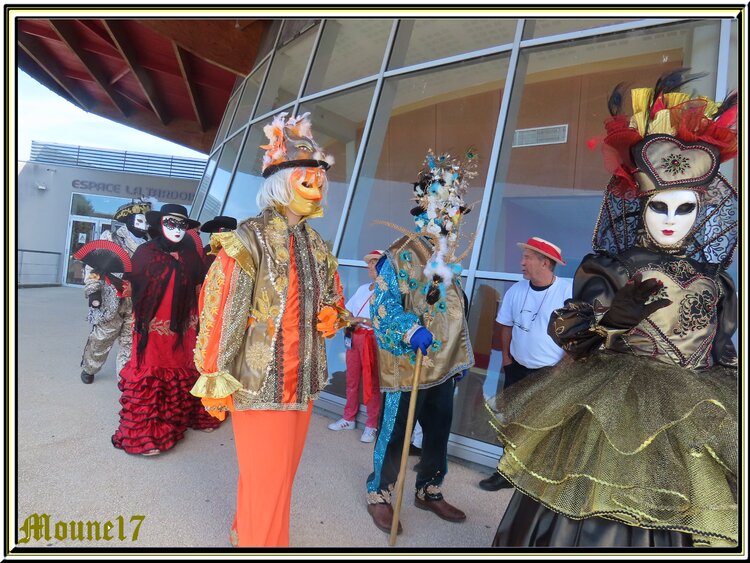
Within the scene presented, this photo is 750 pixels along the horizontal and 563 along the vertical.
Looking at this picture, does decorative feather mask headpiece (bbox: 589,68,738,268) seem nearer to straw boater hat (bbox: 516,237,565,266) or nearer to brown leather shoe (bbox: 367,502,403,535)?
straw boater hat (bbox: 516,237,565,266)

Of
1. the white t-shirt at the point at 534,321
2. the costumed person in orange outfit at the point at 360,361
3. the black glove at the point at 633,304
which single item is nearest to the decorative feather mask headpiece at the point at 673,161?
the black glove at the point at 633,304

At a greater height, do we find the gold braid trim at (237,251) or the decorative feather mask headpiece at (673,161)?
the decorative feather mask headpiece at (673,161)

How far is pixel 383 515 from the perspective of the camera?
2.84m

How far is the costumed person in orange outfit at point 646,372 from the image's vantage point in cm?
161

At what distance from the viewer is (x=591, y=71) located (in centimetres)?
463

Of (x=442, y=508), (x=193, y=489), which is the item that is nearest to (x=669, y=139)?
(x=442, y=508)

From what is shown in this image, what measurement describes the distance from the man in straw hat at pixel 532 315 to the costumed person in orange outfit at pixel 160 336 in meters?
2.57

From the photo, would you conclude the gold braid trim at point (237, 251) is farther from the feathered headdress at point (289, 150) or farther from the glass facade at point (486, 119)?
the glass facade at point (486, 119)

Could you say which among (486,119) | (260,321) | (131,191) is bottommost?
(260,321)

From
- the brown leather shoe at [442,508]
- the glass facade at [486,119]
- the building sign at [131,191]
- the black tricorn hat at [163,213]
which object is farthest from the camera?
the building sign at [131,191]

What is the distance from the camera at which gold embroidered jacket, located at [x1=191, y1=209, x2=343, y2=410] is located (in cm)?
210

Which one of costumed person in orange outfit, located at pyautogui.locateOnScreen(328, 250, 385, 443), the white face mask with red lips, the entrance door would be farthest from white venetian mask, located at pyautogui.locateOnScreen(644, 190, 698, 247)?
the entrance door

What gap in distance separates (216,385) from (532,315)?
2438mm

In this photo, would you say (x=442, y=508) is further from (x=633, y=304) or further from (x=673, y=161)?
(x=673, y=161)
